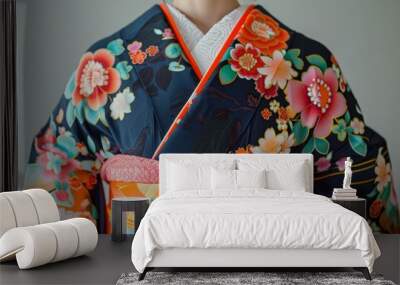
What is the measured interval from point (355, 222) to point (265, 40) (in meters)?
2.36

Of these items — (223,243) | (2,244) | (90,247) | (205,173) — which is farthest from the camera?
(205,173)

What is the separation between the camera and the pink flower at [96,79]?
5.81 metres

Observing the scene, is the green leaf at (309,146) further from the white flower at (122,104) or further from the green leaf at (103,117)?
the green leaf at (103,117)

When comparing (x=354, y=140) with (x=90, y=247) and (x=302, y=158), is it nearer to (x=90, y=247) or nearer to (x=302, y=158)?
(x=302, y=158)

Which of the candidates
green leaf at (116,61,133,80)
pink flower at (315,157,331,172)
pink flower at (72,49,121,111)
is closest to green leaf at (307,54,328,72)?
pink flower at (315,157,331,172)

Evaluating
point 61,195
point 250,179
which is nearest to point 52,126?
point 61,195

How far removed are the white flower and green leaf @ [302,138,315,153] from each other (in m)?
1.63

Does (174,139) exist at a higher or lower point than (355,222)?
higher

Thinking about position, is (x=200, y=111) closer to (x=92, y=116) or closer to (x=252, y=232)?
(x=92, y=116)

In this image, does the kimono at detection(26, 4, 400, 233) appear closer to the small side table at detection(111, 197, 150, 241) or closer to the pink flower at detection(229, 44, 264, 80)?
the pink flower at detection(229, 44, 264, 80)

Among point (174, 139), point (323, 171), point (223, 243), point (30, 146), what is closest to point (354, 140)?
point (323, 171)

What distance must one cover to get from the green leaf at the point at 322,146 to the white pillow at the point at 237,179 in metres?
0.71

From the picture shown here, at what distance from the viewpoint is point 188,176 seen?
544 centimetres

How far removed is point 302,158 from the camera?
569 cm
